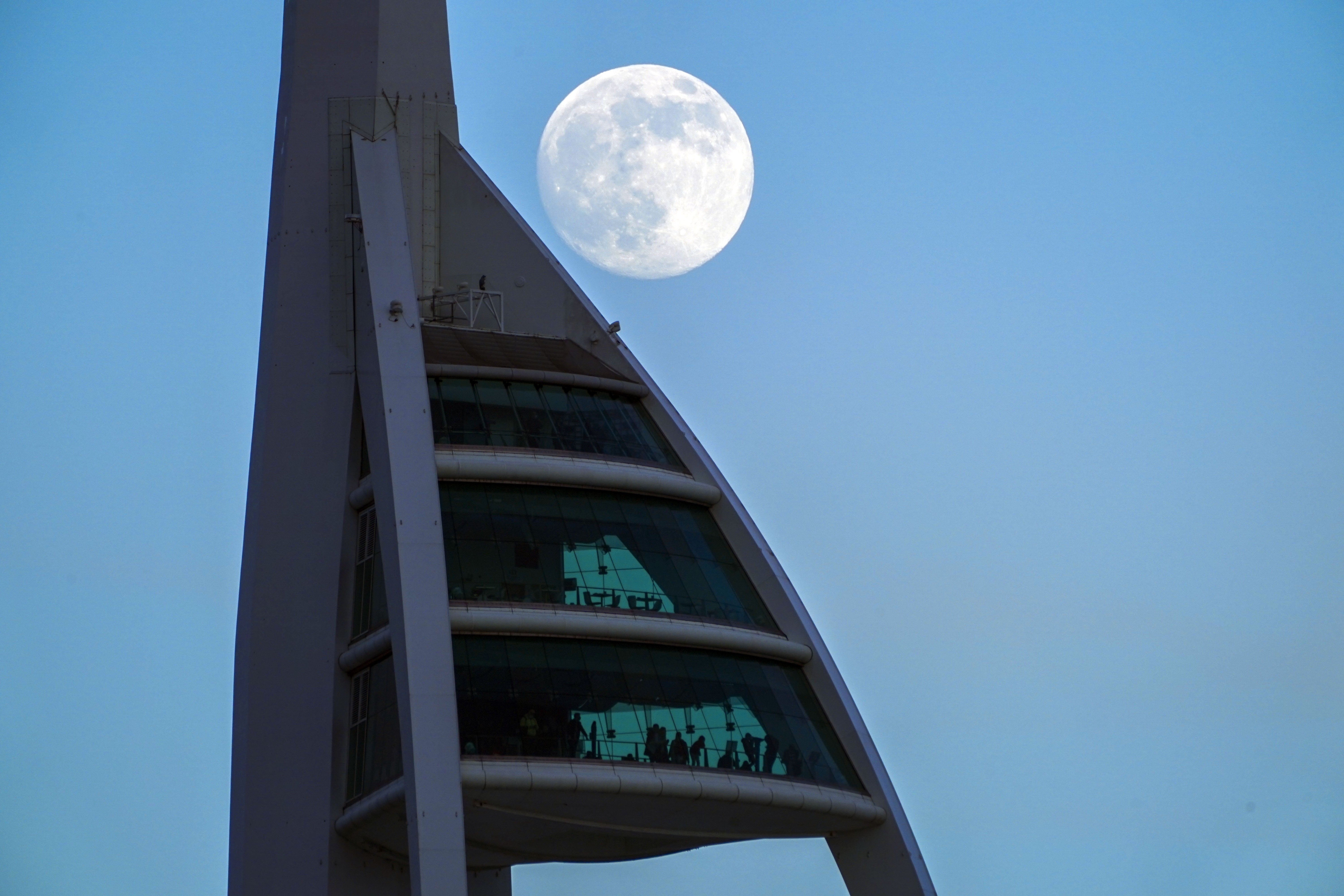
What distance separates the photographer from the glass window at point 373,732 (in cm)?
3478

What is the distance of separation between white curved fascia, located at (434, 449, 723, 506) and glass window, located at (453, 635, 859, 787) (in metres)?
3.82

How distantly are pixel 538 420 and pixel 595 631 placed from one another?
5673 millimetres

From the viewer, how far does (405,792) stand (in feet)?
103

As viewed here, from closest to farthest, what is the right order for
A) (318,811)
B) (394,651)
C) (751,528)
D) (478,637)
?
(394,651), (478,637), (318,811), (751,528)

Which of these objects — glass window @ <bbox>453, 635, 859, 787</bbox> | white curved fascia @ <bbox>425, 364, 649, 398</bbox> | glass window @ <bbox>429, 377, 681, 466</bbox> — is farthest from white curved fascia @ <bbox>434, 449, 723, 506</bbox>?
glass window @ <bbox>453, 635, 859, 787</bbox>

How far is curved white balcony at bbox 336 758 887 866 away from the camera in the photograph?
32250 mm

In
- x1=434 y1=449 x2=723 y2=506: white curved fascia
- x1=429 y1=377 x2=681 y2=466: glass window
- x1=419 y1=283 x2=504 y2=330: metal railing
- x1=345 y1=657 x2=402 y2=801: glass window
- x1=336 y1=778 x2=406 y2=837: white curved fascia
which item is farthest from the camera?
x1=419 y1=283 x2=504 y2=330: metal railing

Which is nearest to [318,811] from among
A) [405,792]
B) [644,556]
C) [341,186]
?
[405,792]

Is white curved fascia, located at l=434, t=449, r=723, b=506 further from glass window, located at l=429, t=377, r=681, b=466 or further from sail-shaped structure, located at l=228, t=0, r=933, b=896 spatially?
glass window, located at l=429, t=377, r=681, b=466

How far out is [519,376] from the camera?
3847 centimetres

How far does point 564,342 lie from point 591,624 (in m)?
9.33

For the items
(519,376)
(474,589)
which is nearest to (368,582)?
(474,589)

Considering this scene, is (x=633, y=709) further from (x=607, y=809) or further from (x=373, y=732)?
(x=373, y=732)

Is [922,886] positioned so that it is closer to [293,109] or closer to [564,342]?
[564,342]
